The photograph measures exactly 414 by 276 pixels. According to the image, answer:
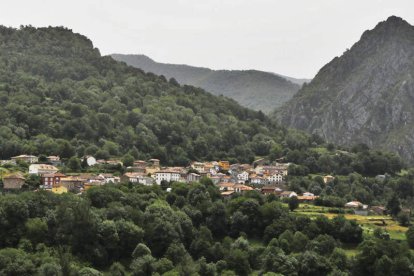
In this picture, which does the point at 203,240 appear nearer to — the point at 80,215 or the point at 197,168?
the point at 80,215

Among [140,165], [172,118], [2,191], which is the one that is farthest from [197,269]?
[172,118]

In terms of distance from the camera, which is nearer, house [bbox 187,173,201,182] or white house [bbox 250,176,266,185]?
house [bbox 187,173,201,182]

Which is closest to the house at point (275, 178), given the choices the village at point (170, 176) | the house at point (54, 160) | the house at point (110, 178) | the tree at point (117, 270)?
the village at point (170, 176)

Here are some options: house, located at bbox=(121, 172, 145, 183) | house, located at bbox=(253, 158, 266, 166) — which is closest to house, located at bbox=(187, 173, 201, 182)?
house, located at bbox=(121, 172, 145, 183)

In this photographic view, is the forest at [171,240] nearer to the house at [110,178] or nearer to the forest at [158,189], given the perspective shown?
the forest at [158,189]

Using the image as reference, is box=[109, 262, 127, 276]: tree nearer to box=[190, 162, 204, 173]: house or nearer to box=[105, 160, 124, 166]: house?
box=[105, 160, 124, 166]: house

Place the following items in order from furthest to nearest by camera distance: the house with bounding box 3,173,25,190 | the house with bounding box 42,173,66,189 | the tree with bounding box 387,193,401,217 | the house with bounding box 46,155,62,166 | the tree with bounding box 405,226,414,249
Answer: the house with bounding box 46,155,62,166
the tree with bounding box 387,193,401,217
the house with bounding box 42,173,66,189
the house with bounding box 3,173,25,190
the tree with bounding box 405,226,414,249
